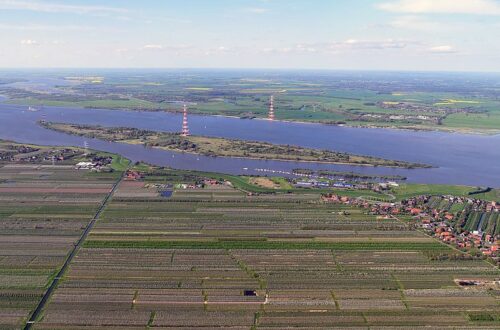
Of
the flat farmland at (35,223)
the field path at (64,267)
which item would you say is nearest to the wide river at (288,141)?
the flat farmland at (35,223)

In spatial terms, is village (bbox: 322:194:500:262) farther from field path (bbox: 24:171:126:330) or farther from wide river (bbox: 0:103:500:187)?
field path (bbox: 24:171:126:330)

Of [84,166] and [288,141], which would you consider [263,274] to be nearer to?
[84,166]

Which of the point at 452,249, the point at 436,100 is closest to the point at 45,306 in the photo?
the point at 452,249

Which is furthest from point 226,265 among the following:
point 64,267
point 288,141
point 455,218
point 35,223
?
point 288,141

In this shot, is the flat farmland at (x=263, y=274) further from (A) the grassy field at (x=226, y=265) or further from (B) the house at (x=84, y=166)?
(B) the house at (x=84, y=166)

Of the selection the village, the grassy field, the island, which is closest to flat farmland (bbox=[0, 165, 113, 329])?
the grassy field

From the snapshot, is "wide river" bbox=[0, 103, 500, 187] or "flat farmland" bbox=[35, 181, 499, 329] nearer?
"flat farmland" bbox=[35, 181, 499, 329]
